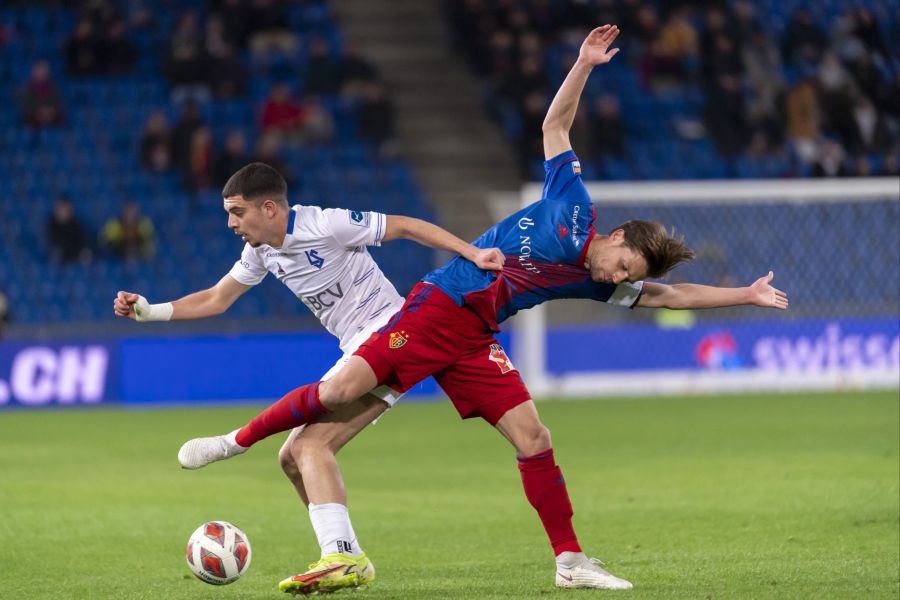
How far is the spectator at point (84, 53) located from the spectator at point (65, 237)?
315 cm

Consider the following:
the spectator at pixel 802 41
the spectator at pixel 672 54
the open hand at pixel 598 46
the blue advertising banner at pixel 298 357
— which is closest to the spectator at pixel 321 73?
the spectator at pixel 672 54

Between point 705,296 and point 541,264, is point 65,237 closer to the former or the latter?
point 541,264

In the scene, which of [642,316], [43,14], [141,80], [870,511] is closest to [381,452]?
[870,511]

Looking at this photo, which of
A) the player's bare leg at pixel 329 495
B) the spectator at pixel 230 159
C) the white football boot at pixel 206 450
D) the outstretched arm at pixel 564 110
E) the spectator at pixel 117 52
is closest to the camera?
the player's bare leg at pixel 329 495

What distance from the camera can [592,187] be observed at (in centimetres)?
1911

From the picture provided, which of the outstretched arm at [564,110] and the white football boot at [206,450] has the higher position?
the outstretched arm at [564,110]

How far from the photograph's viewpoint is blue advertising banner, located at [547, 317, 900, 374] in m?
18.4

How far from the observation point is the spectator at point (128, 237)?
19.3 meters

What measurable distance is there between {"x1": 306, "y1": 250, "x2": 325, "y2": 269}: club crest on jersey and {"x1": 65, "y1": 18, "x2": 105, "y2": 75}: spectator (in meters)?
16.0

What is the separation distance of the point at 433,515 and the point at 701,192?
1039 centimetres

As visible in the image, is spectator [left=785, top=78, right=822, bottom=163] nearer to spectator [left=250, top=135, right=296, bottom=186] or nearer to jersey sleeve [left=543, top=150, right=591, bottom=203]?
spectator [left=250, top=135, right=296, bottom=186]

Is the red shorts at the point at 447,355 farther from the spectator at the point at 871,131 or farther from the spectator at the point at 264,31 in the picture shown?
the spectator at the point at 264,31

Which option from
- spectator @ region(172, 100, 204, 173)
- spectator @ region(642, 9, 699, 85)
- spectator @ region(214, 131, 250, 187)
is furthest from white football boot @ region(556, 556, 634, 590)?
spectator @ region(642, 9, 699, 85)

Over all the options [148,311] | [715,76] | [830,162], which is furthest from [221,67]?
[148,311]
